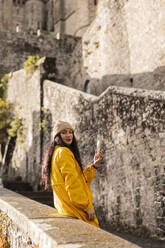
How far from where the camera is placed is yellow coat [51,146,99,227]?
260 cm

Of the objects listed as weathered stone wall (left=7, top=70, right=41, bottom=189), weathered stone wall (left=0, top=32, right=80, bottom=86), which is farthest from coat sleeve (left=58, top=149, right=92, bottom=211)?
weathered stone wall (left=0, top=32, right=80, bottom=86)

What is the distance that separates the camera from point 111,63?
1154 centimetres

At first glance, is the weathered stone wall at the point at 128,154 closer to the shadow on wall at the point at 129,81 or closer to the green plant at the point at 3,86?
the shadow on wall at the point at 129,81

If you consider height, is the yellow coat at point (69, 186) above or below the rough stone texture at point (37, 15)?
below

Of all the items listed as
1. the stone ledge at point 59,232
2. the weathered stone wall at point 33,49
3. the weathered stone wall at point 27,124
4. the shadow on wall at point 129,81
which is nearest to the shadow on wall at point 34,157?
the weathered stone wall at point 27,124

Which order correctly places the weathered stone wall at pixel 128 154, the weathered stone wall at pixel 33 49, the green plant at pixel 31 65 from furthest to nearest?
the weathered stone wall at pixel 33 49 < the green plant at pixel 31 65 < the weathered stone wall at pixel 128 154

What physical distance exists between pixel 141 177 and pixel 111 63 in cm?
724

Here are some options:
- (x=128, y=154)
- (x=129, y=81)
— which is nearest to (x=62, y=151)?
(x=128, y=154)

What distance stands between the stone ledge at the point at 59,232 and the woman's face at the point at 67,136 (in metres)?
0.76

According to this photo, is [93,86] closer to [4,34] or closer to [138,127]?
[4,34]

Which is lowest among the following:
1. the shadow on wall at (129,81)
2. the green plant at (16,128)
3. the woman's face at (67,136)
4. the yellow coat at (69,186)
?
the yellow coat at (69,186)

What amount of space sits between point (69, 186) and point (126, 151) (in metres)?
3.26

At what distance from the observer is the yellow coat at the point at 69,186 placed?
2.60 metres

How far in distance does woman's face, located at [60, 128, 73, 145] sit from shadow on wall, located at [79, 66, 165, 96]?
20.1 ft
